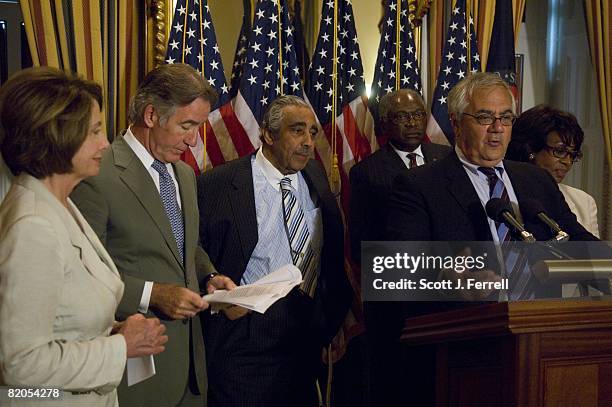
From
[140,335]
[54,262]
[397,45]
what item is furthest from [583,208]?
[54,262]

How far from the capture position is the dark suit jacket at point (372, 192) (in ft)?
14.5

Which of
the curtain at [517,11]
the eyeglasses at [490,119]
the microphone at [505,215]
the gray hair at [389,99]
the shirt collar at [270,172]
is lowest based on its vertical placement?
the microphone at [505,215]

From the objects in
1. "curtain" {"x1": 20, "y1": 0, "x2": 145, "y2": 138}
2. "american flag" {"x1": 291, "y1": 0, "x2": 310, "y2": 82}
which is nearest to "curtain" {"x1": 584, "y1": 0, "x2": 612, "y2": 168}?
"american flag" {"x1": 291, "y1": 0, "x2": 310, "y2": 82}

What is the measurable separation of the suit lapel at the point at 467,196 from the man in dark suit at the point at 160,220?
923 millimetres

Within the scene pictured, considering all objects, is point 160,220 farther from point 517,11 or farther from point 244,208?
point 517,11

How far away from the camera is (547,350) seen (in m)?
2.11

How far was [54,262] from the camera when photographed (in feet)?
6.21

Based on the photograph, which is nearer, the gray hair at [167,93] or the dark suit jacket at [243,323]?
the gray hair at [167,93]

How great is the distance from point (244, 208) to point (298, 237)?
282mm

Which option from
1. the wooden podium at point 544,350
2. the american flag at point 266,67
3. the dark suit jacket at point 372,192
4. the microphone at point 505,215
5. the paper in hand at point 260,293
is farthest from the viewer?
the american flag at point 266,67

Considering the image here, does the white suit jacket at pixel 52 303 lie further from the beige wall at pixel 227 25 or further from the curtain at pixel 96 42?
the beige wall at pixel 227 25

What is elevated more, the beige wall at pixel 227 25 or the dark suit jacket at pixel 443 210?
the beige wall at pixel 227 25

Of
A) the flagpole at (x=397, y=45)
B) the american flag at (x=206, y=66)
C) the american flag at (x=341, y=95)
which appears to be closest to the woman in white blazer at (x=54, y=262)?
the american flag at (x=206, y=66)

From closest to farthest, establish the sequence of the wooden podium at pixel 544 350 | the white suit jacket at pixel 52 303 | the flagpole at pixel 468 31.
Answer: the white suit jacket at pixel 52 303 < the wooden podium at pixel 544 350 < the flagpole at pixel 468 31
